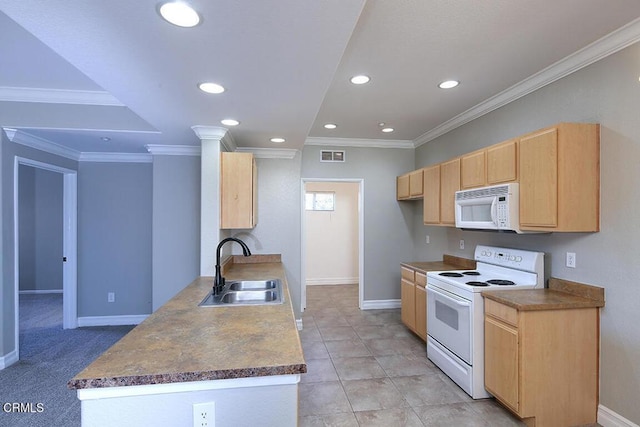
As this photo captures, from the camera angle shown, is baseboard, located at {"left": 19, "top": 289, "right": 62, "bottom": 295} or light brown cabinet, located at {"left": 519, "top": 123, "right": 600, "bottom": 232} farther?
baseboard, located at {"left": 19, "top": 289, "right": 62, "bottom": 295}

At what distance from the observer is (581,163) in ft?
7.08

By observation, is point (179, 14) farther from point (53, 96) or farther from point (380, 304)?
point (380, 304)

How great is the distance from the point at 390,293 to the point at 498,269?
2.17 metres

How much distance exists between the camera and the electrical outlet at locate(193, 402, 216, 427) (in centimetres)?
120

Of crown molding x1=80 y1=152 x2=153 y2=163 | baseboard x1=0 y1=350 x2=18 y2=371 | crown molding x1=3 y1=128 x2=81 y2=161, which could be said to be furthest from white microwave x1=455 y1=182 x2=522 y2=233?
baseboard x1=0 y1=350 x2=18 y2=371

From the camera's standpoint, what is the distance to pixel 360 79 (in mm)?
2668

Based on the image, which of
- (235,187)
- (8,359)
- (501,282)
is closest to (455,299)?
(501,282)

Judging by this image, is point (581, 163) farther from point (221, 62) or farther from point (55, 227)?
point (55, 227)

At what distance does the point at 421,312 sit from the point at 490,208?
146 centimetres

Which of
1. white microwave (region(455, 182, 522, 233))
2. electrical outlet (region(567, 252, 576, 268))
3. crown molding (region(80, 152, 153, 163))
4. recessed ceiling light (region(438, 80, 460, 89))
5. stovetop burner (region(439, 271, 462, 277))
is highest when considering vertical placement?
recessed ceiling light (region(438, 80, 460, 89))

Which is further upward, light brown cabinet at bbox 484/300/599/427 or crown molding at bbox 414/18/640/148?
crown molding at bbox 414/18/640/148

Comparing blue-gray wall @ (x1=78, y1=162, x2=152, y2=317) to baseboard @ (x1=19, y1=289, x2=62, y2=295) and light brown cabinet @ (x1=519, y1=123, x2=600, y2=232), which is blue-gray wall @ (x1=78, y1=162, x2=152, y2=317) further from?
light brown cabinet @ (x1=519, y1=123, x2=600, y2=232)

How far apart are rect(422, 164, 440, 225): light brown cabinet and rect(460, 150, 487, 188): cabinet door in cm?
48

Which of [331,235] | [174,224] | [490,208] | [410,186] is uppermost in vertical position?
[410,186]
